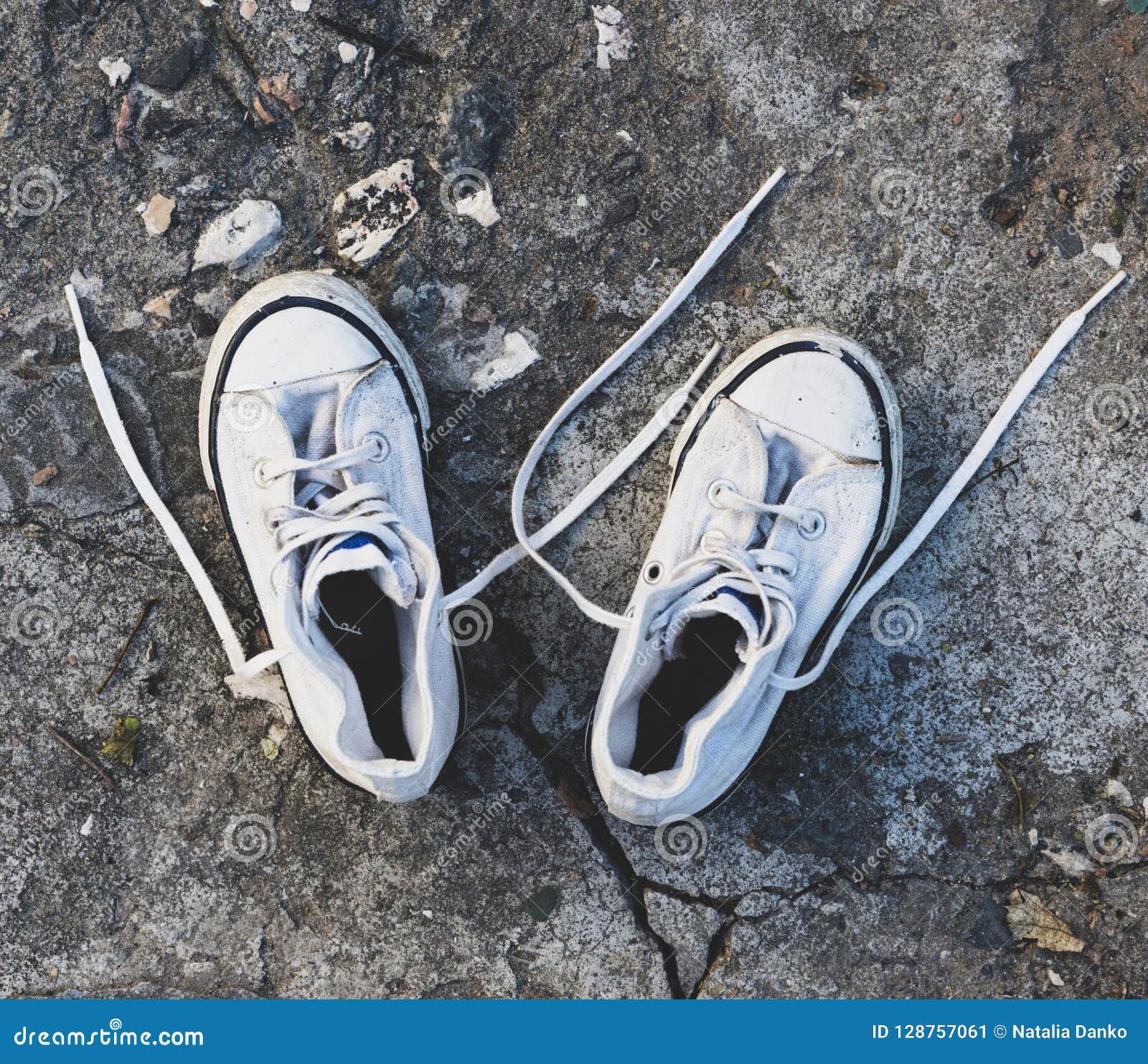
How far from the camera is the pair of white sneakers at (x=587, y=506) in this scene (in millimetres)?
2072

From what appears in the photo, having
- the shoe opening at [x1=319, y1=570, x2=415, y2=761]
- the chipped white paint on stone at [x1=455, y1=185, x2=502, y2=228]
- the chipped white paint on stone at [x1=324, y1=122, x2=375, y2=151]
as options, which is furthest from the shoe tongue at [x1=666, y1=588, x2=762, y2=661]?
the chipped white paint on stone at [x1=324, y1=122, x2=375, y2=151]

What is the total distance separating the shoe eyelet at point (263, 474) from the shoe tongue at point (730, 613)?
105 centimetres

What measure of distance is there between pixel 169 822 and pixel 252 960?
1.44 feet

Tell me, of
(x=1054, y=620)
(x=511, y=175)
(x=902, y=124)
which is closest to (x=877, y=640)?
(x=1054, y=620)

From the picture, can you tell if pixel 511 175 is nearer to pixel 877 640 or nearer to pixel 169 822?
pixel 877 640

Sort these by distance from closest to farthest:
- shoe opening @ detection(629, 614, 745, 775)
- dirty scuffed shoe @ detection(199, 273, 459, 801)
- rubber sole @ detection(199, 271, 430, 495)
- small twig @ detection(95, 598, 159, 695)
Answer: dirty scuffed shoe @ detection(199, 273, 459, 801) < shoe opening @ detection(629, 614, 745, 775) < rubber sole @ detection(199, 271, 430, 495) < small twig @ detection(95, 598, 159, 695)

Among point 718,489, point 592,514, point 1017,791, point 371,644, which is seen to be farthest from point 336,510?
point 1017,791

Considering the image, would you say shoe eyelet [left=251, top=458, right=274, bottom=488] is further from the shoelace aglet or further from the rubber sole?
the shoelace aglet

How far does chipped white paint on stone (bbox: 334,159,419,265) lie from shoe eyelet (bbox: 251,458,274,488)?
0.62 meters

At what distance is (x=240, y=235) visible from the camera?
7.77ft

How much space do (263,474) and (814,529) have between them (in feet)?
4.58

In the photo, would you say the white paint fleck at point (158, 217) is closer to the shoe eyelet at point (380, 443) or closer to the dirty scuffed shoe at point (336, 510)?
the dirty scuffed shoe at point (336, 510)

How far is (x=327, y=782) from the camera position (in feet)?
7.80

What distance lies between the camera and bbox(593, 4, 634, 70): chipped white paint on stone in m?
2.38
